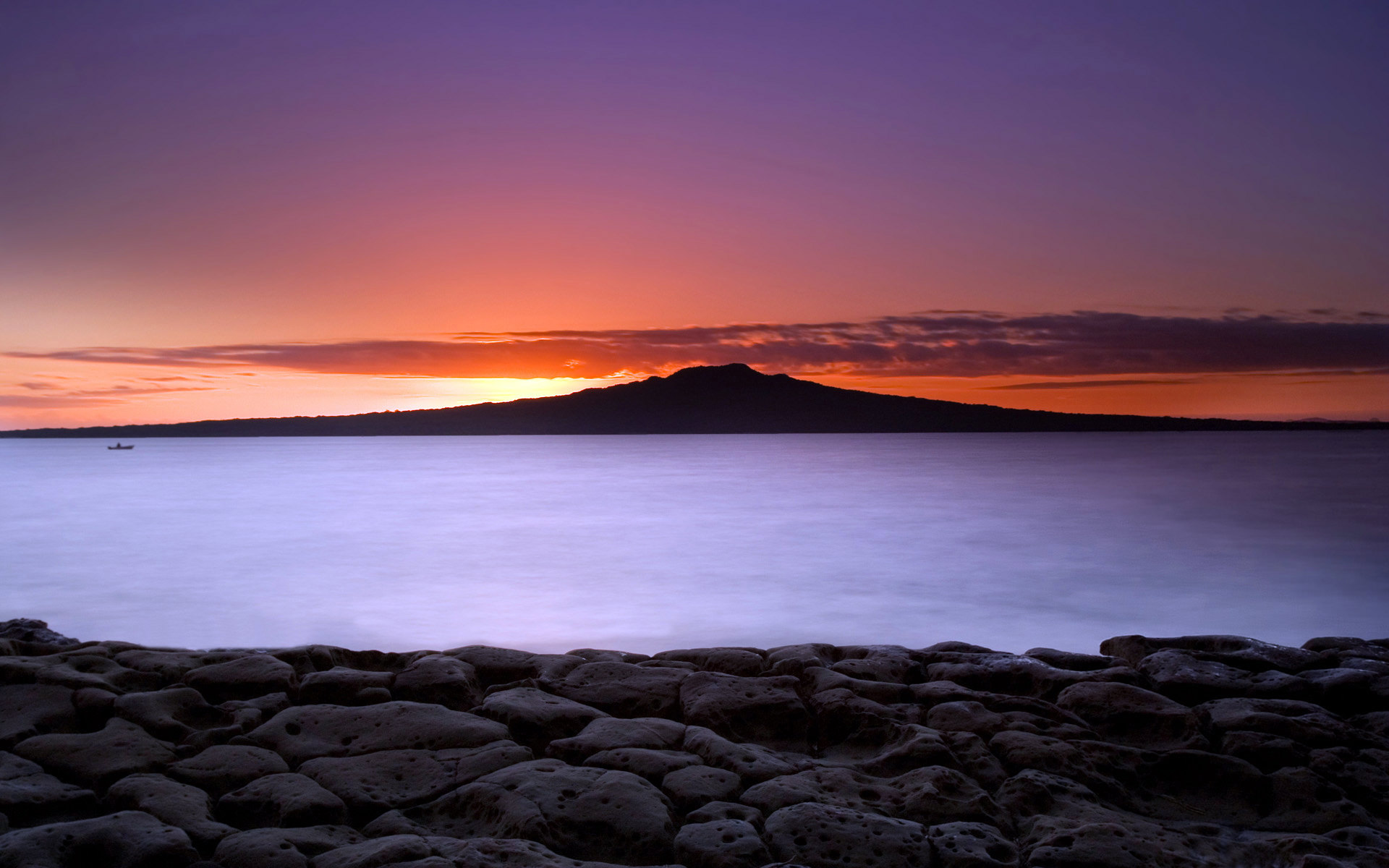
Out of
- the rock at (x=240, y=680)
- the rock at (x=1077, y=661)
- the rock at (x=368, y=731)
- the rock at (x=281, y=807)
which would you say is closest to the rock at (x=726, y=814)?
the rock at (x=368, y=731)

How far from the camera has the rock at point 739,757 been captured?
339 centimetres

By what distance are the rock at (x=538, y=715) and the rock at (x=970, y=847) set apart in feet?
5.09

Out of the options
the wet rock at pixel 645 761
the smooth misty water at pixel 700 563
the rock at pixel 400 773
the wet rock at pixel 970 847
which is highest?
the wet rock at pixel 645 761

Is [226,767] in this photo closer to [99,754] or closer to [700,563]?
[99,754]

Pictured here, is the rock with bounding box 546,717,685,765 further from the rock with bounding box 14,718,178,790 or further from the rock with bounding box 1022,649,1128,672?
the rock with bounding box 1022,649,1128,672

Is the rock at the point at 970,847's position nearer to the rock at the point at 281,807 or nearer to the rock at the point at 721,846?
the rock at the point at 721,846

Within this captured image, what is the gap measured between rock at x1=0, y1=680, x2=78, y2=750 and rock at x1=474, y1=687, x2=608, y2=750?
165 centimetres

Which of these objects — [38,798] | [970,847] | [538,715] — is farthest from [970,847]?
[38,798]

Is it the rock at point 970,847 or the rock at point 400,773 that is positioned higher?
the rock at point 970,847

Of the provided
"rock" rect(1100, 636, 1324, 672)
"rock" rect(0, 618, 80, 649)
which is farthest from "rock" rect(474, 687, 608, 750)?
"rock" rect(1100, 636, 1324, 672)

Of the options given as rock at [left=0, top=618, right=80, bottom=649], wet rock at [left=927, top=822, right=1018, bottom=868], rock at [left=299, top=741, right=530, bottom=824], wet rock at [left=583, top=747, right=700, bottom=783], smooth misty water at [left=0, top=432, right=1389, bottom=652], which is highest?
wet rock at [left=583, top=747, right=700, bottom=783]

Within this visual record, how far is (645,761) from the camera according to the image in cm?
342

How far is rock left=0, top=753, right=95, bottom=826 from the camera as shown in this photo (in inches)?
118

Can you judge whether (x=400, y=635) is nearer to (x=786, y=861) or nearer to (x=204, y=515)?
(x=786, y=861)
